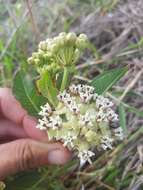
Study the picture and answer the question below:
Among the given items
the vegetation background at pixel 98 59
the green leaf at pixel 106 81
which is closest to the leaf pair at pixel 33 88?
the green leaf at pixel 106 81

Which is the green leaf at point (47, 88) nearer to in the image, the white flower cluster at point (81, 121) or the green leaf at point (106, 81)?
the white flower cluster at point (81, 121)

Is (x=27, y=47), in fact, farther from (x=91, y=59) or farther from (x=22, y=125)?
(x=22, y=125)

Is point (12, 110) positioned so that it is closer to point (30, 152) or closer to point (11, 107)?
point (11, 107)

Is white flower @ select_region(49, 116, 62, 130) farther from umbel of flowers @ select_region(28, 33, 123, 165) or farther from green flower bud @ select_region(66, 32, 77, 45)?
green flower bud @ select_region(66, 32, 77, 45)

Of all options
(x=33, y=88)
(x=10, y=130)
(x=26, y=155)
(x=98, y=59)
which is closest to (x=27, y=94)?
(x=33, y=88)

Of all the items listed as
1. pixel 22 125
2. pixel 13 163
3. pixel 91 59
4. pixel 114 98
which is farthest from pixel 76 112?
pixel 91 59

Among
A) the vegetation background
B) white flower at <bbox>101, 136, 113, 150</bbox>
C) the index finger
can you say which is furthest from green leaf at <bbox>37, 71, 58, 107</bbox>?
the vegetation background
